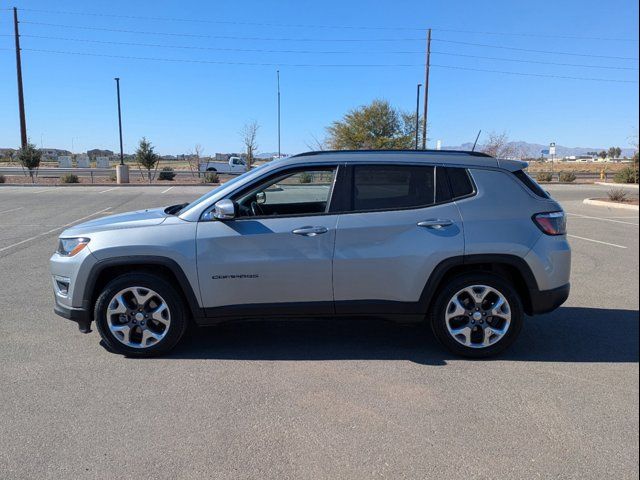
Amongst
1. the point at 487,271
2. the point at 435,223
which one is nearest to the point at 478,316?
the point at 487,271

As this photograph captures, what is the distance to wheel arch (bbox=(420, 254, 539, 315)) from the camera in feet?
13.7

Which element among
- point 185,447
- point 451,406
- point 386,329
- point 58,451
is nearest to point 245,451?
point 185,447

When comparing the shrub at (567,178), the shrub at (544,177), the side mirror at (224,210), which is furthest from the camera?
the shrub at (544,177)

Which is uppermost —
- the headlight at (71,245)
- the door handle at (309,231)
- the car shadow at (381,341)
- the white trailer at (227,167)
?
the white trailer at (227,167)

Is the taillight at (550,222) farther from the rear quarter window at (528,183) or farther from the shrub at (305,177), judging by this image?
the shrub at (305,177)

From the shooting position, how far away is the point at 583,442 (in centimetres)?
306

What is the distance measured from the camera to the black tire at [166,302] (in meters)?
4.22

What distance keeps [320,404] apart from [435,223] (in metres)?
1.75

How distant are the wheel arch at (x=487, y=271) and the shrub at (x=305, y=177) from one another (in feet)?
4.58

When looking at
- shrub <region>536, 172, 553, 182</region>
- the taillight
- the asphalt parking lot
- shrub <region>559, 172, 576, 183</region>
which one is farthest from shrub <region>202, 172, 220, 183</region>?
the taillight

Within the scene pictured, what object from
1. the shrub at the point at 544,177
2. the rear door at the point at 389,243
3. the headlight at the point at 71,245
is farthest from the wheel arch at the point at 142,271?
the shrub at the point at 544,177

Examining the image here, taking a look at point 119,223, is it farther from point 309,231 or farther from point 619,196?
point 619,196

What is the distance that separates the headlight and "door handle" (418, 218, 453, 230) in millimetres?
2872

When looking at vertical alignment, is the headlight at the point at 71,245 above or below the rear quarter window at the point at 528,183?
below
